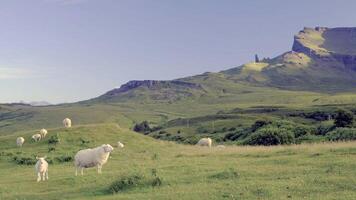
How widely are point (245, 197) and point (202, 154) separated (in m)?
17.9

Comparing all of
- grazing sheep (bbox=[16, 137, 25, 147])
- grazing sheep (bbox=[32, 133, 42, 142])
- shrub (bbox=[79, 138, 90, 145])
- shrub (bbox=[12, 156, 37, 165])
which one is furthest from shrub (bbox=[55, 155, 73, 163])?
grazing sheep (bbox=[32, 133, 42, 142])

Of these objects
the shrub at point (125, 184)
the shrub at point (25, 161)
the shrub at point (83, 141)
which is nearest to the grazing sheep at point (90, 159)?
the shrub at point (125, 184)

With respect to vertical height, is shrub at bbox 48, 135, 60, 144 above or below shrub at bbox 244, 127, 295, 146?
above

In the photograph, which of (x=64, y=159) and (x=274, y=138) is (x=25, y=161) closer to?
(x=64, y=159)

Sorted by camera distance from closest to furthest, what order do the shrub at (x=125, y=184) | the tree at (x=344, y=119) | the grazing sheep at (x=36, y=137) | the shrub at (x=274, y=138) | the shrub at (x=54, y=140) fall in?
the shrub at (x=125, y=184) < the shrub at (x=54, y=140) < the grazing sheep at (x=36, y=137) < the shrub at (x=274, y=138) < the tree at (x=344, y=119)

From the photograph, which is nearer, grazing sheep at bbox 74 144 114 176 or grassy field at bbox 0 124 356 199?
grassy field at bbox 0 124 356 199

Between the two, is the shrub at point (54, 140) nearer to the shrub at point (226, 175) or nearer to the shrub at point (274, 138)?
the shrub at point (274, 138)

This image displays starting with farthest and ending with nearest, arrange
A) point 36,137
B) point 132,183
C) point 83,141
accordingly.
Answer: point 36,137, point 83,141, point 132,183

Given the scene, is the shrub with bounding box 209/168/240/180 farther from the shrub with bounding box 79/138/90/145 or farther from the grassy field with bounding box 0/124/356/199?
the shrub with bounding box 79/138/90/145

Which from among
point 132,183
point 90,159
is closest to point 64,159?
point 90,159

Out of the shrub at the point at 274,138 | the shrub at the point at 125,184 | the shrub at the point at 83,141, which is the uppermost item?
the shrub at the point at 125,184

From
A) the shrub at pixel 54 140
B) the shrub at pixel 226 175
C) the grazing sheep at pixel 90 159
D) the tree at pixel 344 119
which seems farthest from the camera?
the tree at pixel 344 119

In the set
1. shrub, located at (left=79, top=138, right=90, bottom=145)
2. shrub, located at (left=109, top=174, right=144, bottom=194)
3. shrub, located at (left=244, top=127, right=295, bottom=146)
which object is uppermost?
shrub, located at (left=109, top=174, right=144, bottom=194)

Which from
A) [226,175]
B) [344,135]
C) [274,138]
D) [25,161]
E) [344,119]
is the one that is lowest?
[274,138]
